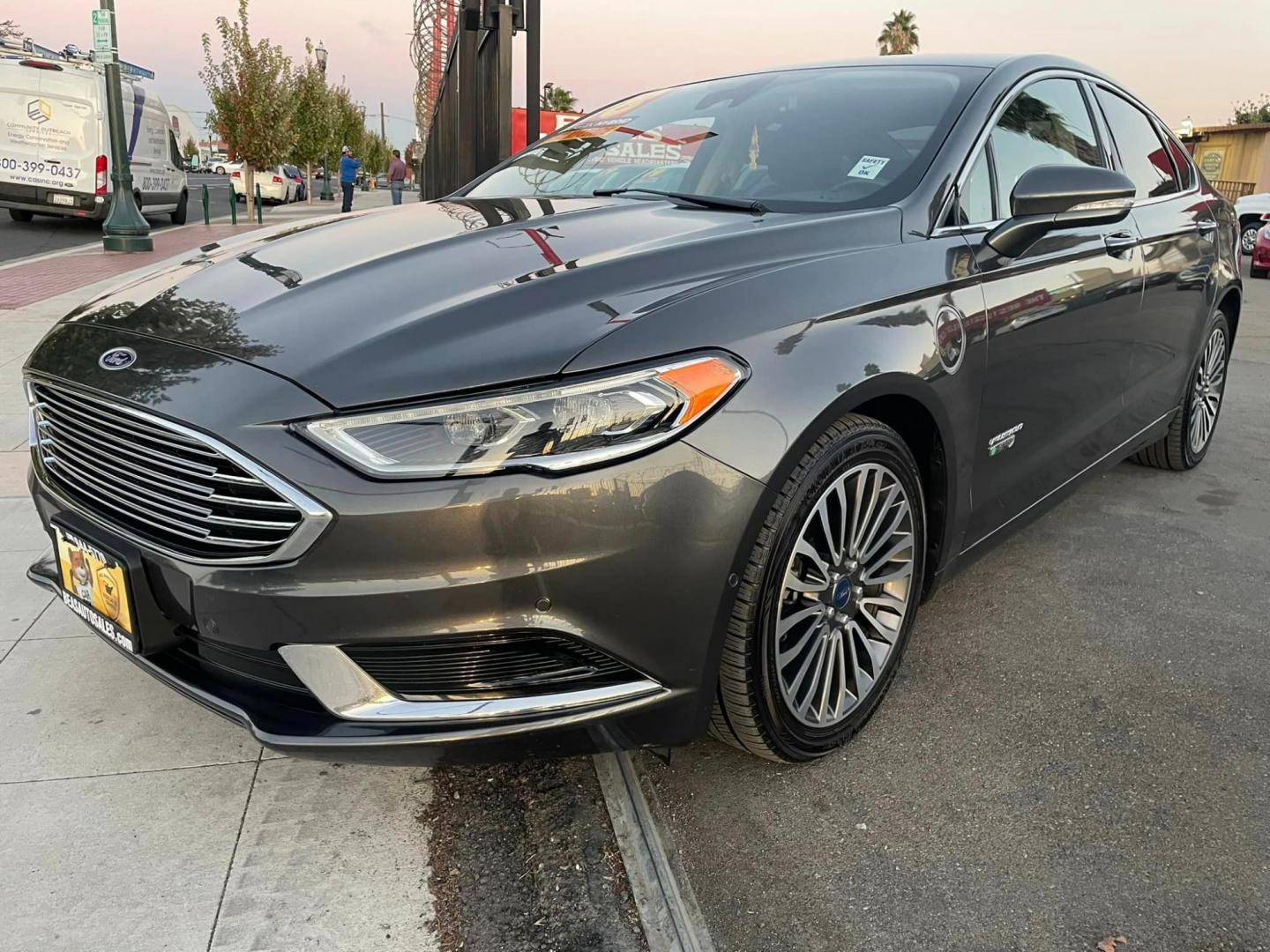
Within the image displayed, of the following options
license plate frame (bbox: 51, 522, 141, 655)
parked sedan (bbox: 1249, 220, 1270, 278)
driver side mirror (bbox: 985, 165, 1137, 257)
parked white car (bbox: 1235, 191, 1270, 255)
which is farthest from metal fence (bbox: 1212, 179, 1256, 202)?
license plate frame (bbox: 51, 522, 141, 655)

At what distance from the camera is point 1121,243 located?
10.1 ft

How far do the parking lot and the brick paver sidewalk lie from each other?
5916 mm

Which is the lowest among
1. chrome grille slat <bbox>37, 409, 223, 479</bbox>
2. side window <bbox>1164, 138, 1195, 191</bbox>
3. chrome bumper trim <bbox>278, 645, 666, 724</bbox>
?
chrome bumper trim <bbox>278, 645, 666, 724</bbox>

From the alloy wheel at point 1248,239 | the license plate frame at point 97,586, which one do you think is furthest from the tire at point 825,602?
the alloy wheel at point 1248,239

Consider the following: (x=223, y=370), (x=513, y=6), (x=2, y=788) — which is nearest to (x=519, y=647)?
(x=223, y=370)

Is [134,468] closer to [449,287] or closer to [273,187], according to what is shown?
[449,287]

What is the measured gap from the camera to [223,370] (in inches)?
68.4

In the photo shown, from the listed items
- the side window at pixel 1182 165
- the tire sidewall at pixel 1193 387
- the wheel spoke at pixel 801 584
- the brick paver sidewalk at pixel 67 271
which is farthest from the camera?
the brick paver sidewalk at pixel 67 271

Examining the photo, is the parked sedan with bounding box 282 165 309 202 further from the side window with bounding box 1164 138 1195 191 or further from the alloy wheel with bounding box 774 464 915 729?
the alloy wheel with bounding box 774 464 915 729

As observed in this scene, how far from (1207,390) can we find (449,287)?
3.83 metres

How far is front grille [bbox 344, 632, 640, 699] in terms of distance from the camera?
1683mm

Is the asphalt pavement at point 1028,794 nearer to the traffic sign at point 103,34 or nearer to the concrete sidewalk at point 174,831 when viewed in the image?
the concrete sidewalk at point 174,831

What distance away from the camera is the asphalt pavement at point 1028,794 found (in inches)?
72.1

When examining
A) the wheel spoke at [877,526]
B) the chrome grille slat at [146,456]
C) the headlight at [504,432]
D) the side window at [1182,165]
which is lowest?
the wheel spoke at [877,526]
